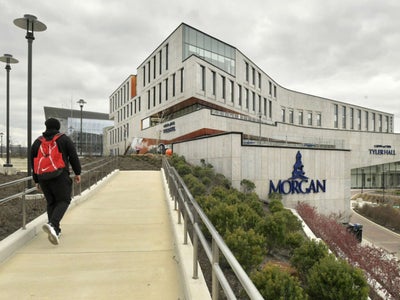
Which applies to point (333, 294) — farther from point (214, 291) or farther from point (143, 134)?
point (143, 134)

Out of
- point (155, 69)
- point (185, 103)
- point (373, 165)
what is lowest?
point (373, 165)

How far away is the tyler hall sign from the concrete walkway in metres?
11.6

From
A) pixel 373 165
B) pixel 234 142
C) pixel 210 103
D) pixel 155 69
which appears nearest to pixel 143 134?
pixel 155 69

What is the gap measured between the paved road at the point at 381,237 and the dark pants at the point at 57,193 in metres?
18.7

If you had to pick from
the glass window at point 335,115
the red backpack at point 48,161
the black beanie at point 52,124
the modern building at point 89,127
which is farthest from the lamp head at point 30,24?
the modern building at point 89,127

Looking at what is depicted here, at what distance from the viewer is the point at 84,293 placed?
3.22 meters

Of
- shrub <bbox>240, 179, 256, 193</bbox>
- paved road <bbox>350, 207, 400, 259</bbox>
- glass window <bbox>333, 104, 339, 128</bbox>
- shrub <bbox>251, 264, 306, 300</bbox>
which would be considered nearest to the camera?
shrub <bbox>251, 264, 306, 300</bbox>

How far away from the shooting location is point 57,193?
14.9 feet

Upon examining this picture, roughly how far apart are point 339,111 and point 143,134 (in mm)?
44945

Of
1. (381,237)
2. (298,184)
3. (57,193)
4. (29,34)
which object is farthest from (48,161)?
(381,237)

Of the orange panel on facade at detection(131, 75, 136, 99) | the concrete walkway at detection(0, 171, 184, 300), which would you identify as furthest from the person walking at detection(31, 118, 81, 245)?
the orange panel on facade at detection(131, 75, 136, 99)

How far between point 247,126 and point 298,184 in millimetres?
15848

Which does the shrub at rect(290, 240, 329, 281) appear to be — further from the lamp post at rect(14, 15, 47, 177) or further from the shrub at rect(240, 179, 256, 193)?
the shrub at rect(240, 179, 256, 193)

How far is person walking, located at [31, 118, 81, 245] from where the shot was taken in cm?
447
